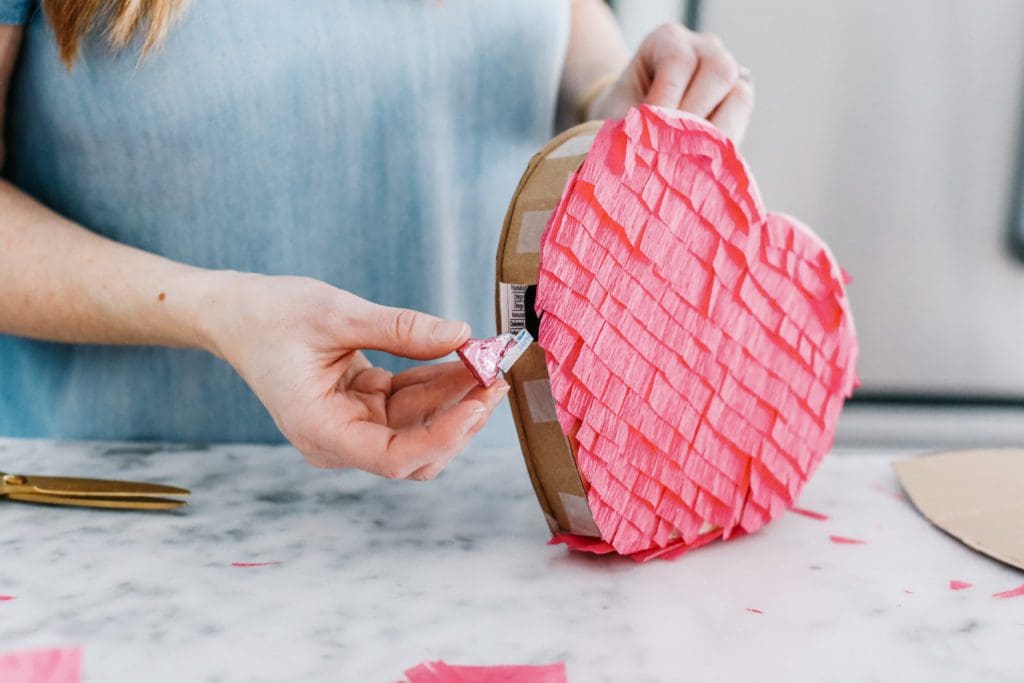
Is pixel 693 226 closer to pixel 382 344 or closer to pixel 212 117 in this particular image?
pixel 382 344

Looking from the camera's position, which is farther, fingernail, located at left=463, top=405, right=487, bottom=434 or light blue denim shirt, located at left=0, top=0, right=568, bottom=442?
light blue denim shirt, located at left=0, top=0, right=568, bottom=442

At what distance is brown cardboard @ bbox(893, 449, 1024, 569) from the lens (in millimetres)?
529

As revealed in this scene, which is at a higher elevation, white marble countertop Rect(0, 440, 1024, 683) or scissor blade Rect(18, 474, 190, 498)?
scissor blade Rect(18, 474, 190, 498)

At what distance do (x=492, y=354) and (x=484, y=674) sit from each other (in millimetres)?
149

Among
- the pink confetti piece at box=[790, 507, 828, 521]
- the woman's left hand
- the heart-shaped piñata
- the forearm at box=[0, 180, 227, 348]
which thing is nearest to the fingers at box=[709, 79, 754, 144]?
the woman's left hand

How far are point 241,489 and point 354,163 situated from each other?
0.85ft

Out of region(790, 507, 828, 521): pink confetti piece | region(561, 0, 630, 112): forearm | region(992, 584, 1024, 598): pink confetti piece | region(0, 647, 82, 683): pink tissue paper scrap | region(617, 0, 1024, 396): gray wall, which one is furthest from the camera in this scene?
region(617, 0, 1024, 396): gray wall

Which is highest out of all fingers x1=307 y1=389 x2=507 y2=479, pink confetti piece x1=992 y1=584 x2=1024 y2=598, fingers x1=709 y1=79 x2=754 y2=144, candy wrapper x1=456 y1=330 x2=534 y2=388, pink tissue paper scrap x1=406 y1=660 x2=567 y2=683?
fingers x1=709 y1=79 x2=754 y2=144

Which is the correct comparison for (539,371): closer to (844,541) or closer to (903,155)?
(844,541)

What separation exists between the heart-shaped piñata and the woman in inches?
3.4

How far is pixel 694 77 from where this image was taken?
2.02ft

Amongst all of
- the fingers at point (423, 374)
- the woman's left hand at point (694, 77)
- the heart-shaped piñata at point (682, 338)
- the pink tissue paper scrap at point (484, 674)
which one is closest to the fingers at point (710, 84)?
the woman's left hand at point (694, 77)

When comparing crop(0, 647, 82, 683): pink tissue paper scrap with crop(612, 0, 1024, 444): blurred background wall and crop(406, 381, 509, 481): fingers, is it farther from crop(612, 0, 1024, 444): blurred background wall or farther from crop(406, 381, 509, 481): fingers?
crop(612, 0, 1024, 444): blurred background wall

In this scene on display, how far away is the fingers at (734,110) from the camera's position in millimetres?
618
